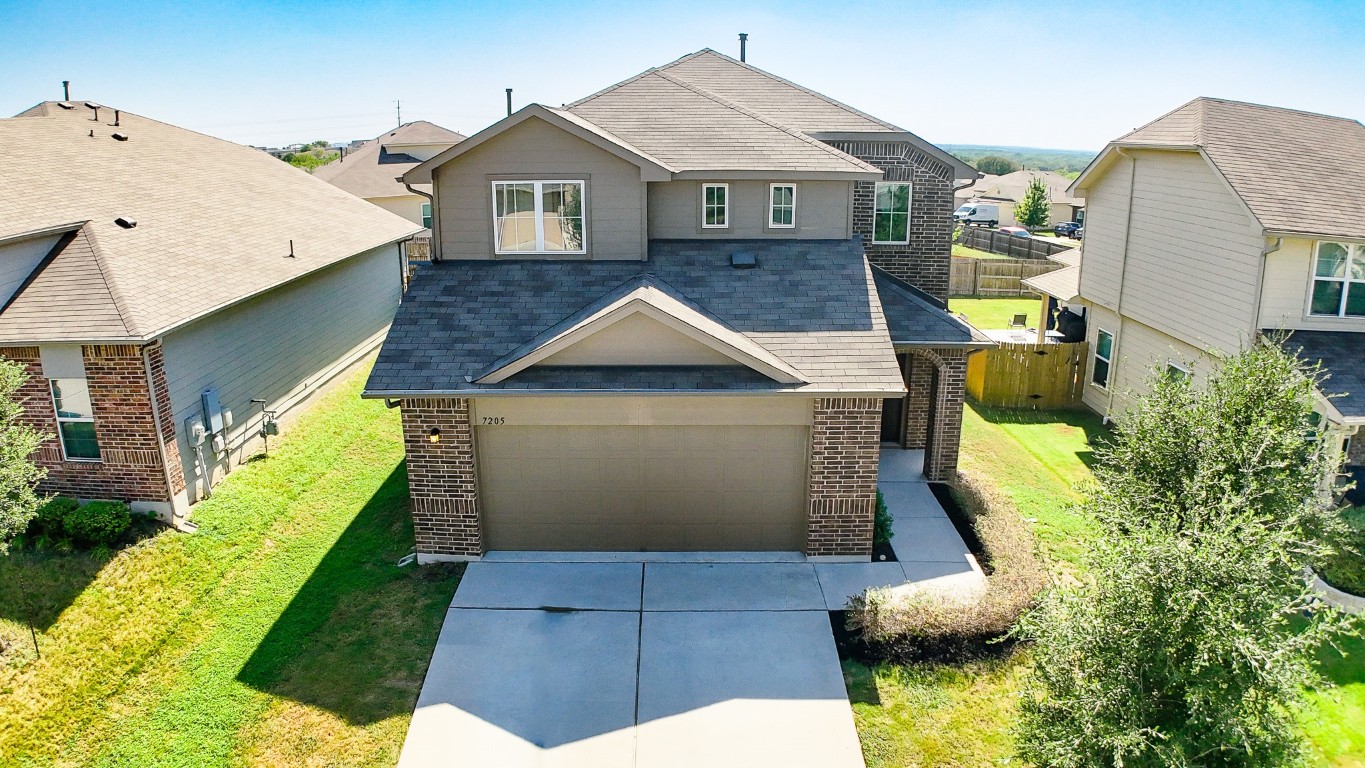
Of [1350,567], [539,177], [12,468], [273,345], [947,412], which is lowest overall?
[1350,567]

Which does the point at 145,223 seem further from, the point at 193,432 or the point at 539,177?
the point at 539,177

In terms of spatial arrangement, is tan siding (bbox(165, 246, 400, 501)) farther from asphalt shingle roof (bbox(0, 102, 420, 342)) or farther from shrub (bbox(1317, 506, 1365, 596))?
shrub (bbox(1317, 506, 1365, 596))

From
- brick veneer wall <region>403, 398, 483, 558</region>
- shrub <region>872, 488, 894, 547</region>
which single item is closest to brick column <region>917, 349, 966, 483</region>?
shrub <region>872, 488, 894, 547</region>

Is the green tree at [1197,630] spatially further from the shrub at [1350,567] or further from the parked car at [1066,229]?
the parked car at [1066,229]

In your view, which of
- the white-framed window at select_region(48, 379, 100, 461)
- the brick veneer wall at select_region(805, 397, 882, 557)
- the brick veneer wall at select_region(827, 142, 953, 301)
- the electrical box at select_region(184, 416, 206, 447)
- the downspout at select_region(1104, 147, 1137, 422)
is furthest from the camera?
the downspout at select_region(1104, 147, 1137, 422)

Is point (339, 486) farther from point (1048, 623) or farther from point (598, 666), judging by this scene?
point (1048, 623)

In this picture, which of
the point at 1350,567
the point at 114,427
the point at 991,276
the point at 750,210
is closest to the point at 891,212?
the point at 750,210
